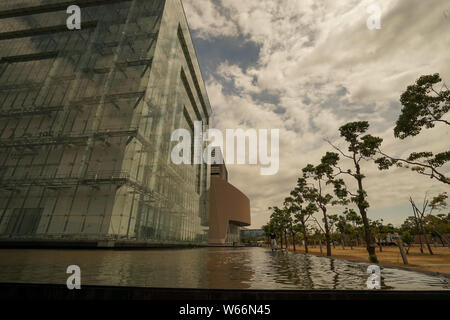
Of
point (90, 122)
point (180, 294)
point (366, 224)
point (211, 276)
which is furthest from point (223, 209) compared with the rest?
point (180, 294)

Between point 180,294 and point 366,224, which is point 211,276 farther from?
point 366,224

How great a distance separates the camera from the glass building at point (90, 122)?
68.2ft

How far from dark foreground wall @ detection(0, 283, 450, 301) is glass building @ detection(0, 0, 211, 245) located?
1686 centimetres

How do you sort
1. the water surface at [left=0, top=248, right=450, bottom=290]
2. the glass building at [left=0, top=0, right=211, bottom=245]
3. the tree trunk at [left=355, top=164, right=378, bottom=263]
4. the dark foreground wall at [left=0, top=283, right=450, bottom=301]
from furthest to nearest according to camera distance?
the glass building at [left=0, top=0, right=211, bottom=245]
the tree trunk at [left=355, top=164, right=378, bottom=263]
the water surface at [left=0, top=248, right=450, bottom=290]
the dark foreground wall at [left=0, top=283, right=450, bottom=301]

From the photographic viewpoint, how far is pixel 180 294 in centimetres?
333

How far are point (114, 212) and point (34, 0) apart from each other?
135 ft

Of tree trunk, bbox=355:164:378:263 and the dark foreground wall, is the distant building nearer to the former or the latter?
tree trunk, bbox=355:164:378:263

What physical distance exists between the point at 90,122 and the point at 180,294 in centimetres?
2711

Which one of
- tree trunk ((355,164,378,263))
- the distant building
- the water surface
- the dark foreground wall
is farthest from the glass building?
the distant building

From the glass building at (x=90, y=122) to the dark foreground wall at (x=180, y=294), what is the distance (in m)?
16.9

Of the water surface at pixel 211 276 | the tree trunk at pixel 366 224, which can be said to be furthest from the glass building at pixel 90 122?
the tree trunk at pixel 366 224

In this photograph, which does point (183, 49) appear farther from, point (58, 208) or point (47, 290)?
point (47, 290)

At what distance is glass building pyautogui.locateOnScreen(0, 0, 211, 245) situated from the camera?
818 inches
